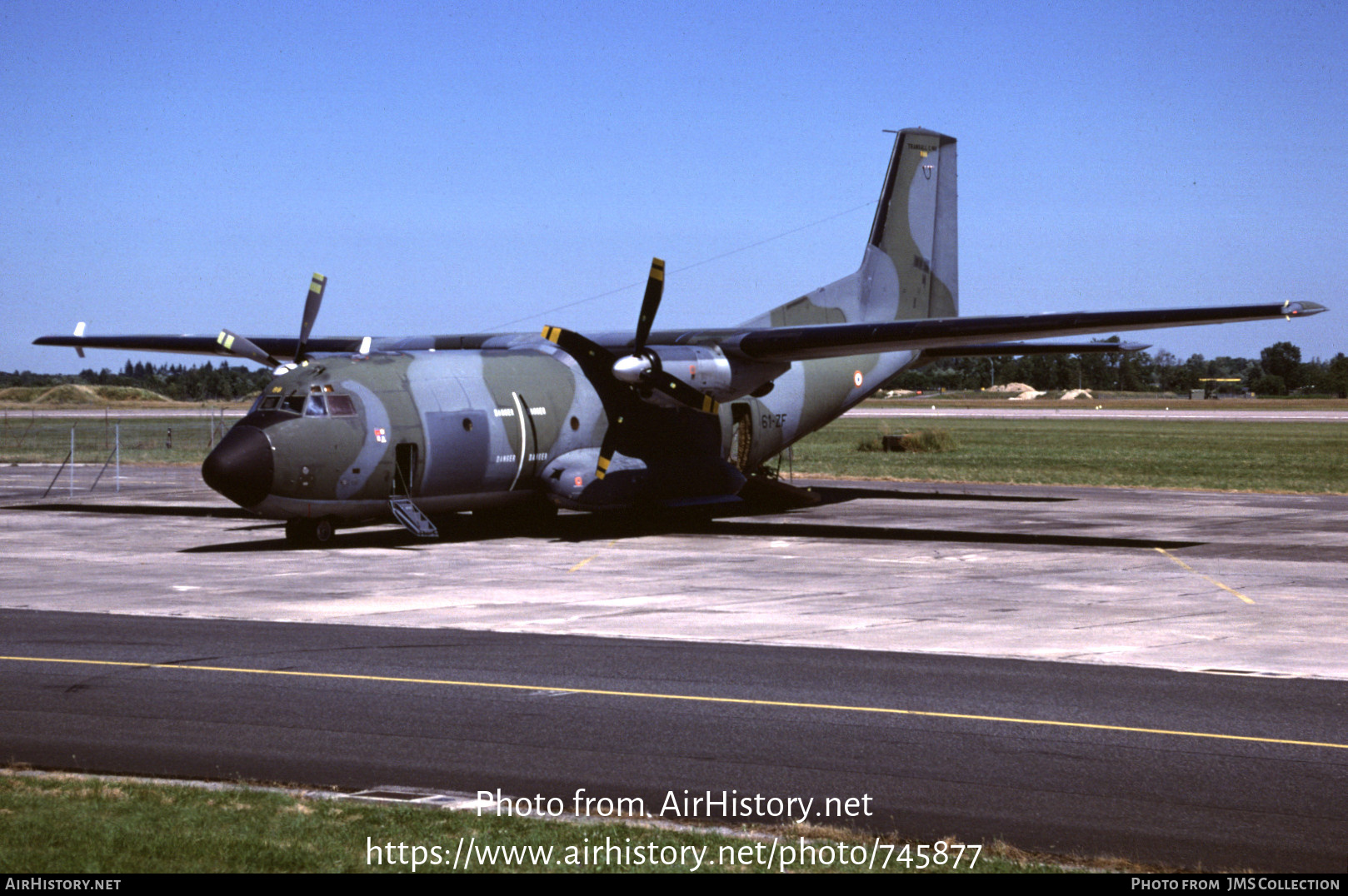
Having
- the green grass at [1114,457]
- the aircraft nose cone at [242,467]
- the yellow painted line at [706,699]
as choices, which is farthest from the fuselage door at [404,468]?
the green grass at [1114,457]

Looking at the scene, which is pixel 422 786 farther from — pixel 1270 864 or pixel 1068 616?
pixel 1068 616

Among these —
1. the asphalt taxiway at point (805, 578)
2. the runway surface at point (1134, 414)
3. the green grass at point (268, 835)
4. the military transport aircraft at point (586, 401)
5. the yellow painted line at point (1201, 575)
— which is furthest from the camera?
the runway surface at point (1134, 414)

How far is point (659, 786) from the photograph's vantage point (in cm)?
1012

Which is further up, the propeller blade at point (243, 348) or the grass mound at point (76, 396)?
the propeller blade at point (243, 348)

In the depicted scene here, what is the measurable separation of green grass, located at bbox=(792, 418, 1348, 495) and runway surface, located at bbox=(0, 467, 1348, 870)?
2162cm

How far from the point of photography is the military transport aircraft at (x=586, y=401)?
85.3ft

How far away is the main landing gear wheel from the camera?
88.7ft

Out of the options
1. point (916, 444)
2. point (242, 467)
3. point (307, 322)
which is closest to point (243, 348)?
point (307, 322)

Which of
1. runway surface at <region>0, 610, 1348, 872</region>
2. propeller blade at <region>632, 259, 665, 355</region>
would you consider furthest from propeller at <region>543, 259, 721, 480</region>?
runway surface at <region>0, 610, 1348, 872</region>

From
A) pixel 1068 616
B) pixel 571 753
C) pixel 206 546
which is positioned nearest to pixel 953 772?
pixel 571 753

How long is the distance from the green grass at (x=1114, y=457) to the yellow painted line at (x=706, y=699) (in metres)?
35.5

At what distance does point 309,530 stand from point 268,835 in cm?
1901

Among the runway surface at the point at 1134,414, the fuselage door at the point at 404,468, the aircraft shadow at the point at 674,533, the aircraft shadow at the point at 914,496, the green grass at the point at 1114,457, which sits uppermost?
the fuselage door at the point at 404,468

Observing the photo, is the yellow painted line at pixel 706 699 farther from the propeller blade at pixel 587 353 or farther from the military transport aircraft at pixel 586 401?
the propeller blade at pixel 587 353
